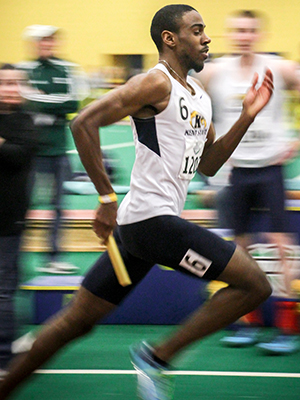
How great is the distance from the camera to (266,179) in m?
4.21

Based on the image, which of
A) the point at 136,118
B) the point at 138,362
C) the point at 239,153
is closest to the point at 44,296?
the point at 239,153

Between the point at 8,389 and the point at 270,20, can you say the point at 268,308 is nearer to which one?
the point at 8,389

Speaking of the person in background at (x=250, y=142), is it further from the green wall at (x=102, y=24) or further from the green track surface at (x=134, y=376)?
the green wall at (x=102, y=24)

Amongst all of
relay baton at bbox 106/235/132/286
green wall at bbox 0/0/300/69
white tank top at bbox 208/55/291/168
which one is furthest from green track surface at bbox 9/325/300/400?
green wall at bbox 0/0/300/69

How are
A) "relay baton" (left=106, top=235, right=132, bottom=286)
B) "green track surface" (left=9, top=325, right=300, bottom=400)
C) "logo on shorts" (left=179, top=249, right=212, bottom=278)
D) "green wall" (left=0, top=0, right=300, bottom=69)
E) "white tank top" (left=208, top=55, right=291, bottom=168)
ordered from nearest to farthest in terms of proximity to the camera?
"logo on shorts" (left=179, top=249, right=212, bottom=278) → "relay baton" (left=106, top=235, right=132, bottom=286) → "green track surface" (left=9, top=325, right=300, bottom=400) → "white tank top" (left=208, top=55, right=291, bottom=168) → "green wall" (left=0, top=0, right=300, bottom=69)

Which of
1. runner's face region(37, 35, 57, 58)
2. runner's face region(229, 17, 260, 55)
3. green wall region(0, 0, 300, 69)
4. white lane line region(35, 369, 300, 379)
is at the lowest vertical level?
white lane line region(35, 369, 300, 379)

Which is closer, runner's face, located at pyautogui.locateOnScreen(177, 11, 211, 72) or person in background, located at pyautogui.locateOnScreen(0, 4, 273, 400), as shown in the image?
person in background, located at pyautogui.locateOnScreen(0, 4, 273, 400)

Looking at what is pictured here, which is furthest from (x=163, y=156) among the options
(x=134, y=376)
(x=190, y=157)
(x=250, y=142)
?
(x=250, y=142)

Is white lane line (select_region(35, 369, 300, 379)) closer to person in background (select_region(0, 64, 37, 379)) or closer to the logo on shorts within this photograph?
person in background (select_region(0, 64, 37, 379))

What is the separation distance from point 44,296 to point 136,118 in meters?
2.22

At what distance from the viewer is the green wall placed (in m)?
12.0

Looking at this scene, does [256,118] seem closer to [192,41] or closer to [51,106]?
[192,41]

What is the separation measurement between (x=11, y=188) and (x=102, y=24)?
9332mm

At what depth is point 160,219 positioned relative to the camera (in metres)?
2.70
